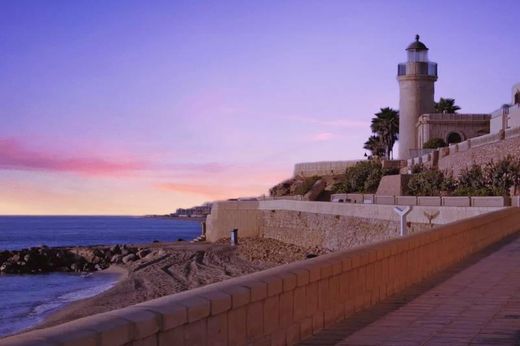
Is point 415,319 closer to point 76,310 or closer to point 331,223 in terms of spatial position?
point 76,310

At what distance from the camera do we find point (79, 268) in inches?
2201

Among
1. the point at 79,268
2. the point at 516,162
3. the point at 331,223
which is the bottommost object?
the point at 79,268

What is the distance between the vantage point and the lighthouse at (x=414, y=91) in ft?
253

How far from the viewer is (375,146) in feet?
344

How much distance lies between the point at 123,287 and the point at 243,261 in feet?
40.6

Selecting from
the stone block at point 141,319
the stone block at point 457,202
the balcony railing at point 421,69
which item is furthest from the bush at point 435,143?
the stone block at point 141,319

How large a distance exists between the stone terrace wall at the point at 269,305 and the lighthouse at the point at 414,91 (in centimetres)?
6472

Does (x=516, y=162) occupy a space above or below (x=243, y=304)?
above

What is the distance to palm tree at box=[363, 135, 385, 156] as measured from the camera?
104 m

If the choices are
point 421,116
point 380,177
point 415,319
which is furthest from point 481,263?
point 421,116

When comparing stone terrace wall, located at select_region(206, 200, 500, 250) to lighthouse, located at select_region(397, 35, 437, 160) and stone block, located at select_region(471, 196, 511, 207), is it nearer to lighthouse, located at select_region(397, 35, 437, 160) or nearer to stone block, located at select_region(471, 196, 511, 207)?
stone block, located at select_region(471, 196, 511, 207)

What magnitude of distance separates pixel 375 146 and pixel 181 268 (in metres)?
62.9

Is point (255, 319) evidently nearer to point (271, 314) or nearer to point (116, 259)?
point (271, 314)

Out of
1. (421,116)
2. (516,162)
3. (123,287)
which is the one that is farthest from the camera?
(421,116)
